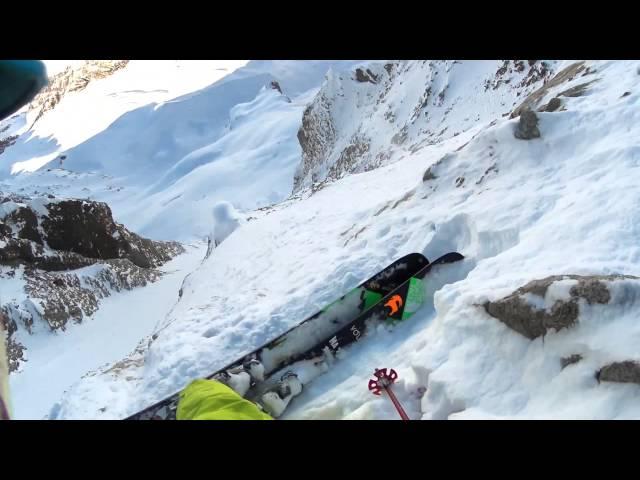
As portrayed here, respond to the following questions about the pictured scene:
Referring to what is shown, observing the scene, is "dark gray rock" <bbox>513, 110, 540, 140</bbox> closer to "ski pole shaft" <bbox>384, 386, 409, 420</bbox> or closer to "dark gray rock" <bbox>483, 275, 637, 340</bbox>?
"dark gray rock" <bbox>483, 275, 637, 340</bbox>

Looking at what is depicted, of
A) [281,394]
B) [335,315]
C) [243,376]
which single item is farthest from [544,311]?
[243,376]

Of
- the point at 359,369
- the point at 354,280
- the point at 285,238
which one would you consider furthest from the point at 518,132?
the point at 285,238

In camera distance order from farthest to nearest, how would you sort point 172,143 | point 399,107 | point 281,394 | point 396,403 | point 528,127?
1. point 172,143
2. point 399,107
3. point 528,127
4. point 281,394
5. point 396,403

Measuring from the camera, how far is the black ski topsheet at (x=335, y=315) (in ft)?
17.2

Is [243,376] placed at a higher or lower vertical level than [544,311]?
higher

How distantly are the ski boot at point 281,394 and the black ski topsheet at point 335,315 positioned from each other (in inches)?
13.3

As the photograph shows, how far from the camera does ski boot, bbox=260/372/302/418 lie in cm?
462

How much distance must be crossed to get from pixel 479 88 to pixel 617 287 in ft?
65.9

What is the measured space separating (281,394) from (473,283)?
200cm

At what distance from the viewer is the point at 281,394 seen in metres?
4.74

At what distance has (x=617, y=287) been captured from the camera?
3.29 metres

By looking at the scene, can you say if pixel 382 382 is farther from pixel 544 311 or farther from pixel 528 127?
pixel 528 127
